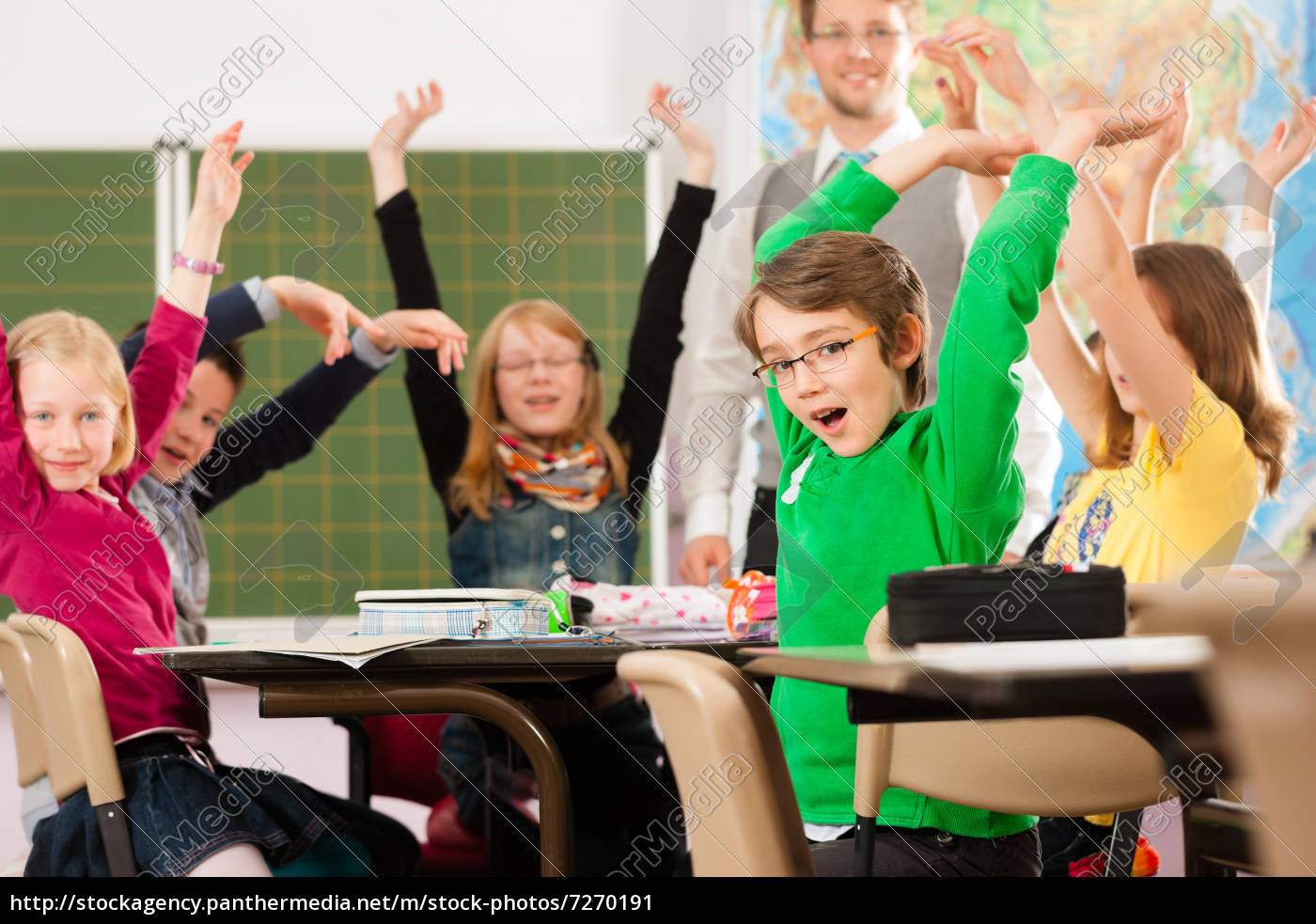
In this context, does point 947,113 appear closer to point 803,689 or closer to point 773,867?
point 803,689

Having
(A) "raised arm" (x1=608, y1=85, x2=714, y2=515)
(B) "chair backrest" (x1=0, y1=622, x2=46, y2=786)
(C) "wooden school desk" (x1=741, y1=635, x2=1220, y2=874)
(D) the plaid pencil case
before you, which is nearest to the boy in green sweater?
(D) the plaid pencil case

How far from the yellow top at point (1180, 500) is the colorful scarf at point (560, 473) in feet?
3.87

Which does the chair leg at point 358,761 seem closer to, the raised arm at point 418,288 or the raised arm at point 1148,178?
the raised arm at point 418,288

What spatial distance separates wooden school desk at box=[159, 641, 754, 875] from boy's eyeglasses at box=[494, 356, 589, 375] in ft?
4.61

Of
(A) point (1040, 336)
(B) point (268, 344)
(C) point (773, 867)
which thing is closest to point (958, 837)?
(C) point (773, 867)

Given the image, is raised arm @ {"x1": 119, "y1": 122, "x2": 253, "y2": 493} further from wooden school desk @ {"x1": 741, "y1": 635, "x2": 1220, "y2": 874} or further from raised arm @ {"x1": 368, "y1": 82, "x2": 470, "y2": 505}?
wooden school desk @ {"x1": 741, "y1": 635, "x2": 1220, "y2": 874}

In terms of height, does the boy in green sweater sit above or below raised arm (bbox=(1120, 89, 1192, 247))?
below

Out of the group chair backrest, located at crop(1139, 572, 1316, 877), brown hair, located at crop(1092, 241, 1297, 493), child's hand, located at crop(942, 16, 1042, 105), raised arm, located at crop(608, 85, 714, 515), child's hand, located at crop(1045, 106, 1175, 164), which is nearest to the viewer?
chair backrest, located at crop(1139, 572, 1316, 877)

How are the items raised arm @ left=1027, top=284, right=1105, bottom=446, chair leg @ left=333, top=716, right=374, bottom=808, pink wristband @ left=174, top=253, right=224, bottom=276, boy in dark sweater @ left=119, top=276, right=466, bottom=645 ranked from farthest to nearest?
boy in dark sweater @ left=119, top=276, right=466, bottom=645 < pink wristband @ left=174, top=253, right=224, bottom=276 < raised arm @ left=1027, top=284, right=1105, bottom=446 < chair leg @ left=333, top=716, right=374, bottom=808

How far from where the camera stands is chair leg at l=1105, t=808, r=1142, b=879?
177 centimetres

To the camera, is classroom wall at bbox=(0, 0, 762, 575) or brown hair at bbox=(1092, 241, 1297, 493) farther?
classroom wall at bbox=(0, 0, 762, 575)

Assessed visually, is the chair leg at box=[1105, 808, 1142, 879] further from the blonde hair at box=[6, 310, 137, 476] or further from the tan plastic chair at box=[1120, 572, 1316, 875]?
the blonde hair at box=[6, 310, 137, 476]

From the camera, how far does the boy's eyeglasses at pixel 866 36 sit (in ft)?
9.64

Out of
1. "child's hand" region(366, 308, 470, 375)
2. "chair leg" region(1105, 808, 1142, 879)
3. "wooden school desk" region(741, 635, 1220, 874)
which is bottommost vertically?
"chair leg" region(1105, 808, 1142, 879)
